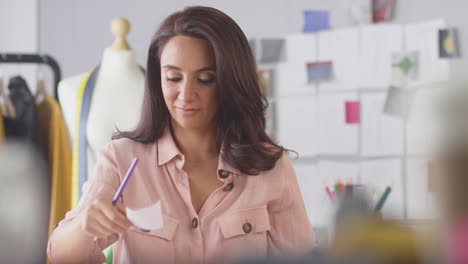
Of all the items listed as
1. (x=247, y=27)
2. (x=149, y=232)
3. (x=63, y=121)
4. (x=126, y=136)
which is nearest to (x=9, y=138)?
(x=63, y=121)

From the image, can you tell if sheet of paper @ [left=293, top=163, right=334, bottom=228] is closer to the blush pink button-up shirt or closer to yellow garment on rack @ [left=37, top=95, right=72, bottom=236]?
yellow garment on rack @ [left=37, top=95, right=72, bottom=236]

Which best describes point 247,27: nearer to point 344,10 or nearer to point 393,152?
point 344,10

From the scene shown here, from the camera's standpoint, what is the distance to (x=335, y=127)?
3.06 meters

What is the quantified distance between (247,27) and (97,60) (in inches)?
34.6

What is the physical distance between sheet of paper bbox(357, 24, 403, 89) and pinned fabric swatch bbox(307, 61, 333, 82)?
0.49ft

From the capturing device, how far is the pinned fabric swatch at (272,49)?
3186 millimetres

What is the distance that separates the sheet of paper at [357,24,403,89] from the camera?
2941mm

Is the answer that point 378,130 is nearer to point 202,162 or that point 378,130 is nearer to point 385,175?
point 385,175

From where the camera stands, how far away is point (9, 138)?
2010 mm

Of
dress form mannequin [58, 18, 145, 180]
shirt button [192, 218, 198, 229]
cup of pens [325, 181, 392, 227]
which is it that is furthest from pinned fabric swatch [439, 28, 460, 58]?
cup of pens [325, 181, 392, 227]

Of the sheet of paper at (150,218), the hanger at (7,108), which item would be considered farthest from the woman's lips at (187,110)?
the hanger at (7,108)

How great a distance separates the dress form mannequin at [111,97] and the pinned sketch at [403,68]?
1.34m

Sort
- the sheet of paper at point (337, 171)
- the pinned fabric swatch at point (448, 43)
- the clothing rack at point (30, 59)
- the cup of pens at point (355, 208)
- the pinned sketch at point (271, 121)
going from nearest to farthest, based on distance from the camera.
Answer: the cup of pens at point (355, 208)
the clothing rack at point (30, 59)
the pinned fabric swatch at point (448, 43)
the sheet of paper at point (337, 171)
the pinned sketch at point (271, 121)

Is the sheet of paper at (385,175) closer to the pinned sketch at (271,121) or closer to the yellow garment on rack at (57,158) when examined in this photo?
the pinned sketch at (271,121)
